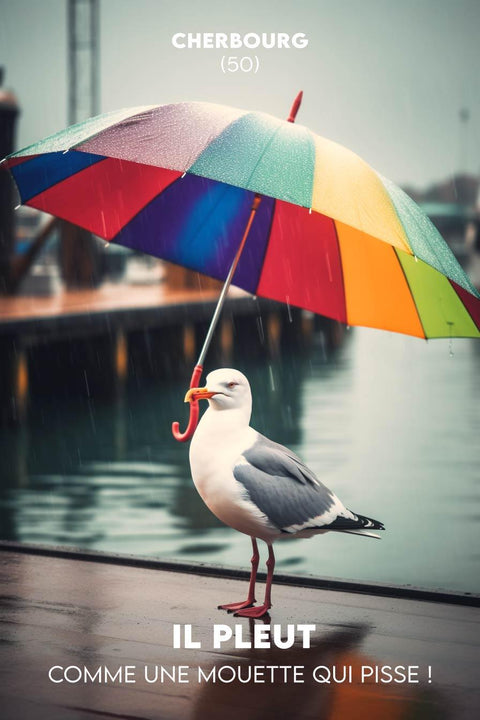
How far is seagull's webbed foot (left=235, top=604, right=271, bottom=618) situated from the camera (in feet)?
12.5

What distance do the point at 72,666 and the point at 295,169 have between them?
1767mm

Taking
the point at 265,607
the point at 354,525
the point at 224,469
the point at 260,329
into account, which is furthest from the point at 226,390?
the point at 260,329

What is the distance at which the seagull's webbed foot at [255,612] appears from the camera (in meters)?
3.79

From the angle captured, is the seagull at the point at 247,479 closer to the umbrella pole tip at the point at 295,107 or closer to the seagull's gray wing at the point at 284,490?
the seagull's gray wing at the point at 284,490

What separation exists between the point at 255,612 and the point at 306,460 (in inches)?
361

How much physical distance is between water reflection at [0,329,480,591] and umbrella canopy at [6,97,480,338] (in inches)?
135

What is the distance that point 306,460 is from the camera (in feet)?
42.4

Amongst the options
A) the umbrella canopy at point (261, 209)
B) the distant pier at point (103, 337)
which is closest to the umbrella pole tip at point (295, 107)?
the umbrella canopy at point (261, 209)

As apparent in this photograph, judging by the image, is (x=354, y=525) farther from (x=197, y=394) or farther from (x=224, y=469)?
(x=197, y=394)

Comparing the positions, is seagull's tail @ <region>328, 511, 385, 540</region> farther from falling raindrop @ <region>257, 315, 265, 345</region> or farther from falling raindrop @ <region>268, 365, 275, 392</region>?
falling raindrop @ <region>257, 315, 265, 345</region>

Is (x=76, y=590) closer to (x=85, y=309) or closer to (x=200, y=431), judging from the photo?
(x=200, y=431)

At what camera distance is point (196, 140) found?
338 centimetres

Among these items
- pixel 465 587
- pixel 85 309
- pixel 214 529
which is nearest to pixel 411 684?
pixel 465 587

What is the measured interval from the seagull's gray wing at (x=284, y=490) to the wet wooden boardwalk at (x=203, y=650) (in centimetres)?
39
